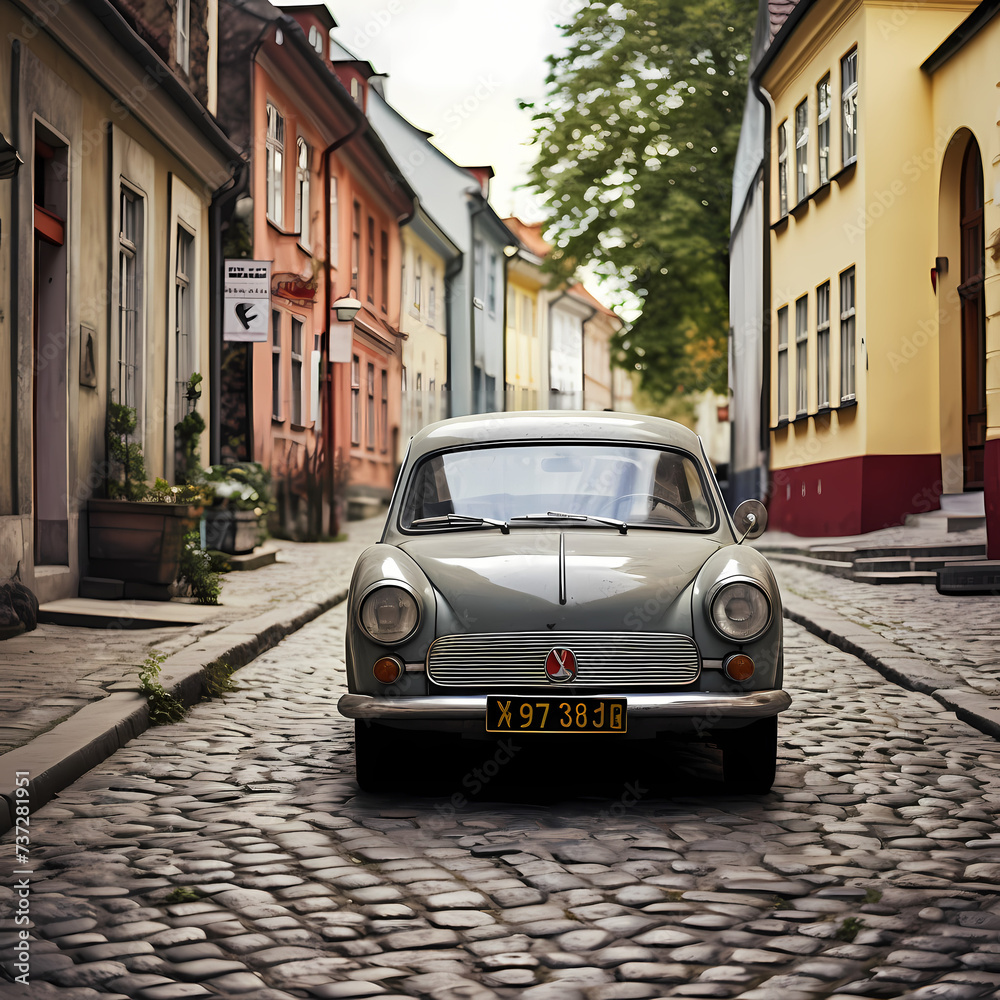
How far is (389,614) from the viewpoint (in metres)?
5.50

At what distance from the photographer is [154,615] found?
35.8 feet

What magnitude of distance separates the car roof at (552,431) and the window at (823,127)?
16.0 metres

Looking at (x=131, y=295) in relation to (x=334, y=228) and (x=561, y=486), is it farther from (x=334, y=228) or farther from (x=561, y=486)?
(x=334, y=228)

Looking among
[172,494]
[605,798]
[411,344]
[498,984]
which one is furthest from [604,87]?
[498,984]

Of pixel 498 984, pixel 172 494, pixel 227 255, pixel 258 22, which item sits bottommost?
pixel 498 984

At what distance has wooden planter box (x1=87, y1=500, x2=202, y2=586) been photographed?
11.9 metres

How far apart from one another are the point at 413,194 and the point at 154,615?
25222 mm

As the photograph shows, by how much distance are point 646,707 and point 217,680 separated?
12.5 feet

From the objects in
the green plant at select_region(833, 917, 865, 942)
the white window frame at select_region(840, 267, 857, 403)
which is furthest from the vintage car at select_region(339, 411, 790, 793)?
the white window frame at select_region(840, 267, 857, 403)

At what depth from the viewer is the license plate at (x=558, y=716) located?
5250 millimetres

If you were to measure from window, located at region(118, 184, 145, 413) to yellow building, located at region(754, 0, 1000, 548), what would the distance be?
9.67m

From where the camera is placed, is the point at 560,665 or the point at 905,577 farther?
the point at 905,577

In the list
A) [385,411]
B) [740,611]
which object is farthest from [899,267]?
[385,411]

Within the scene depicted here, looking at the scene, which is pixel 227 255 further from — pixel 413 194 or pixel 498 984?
pixel 498 984
